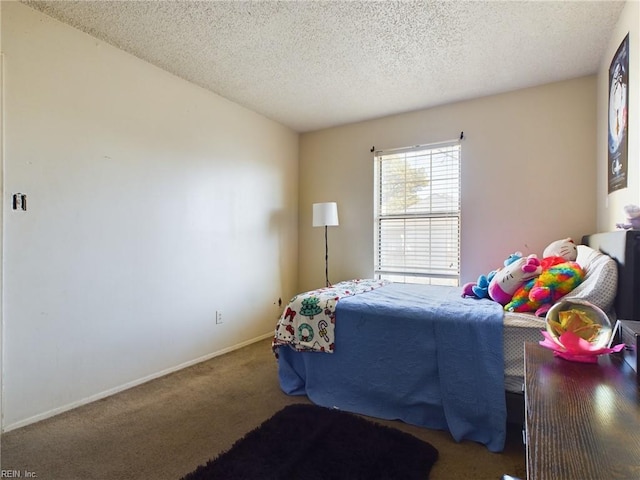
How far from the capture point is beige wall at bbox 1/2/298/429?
6.73 ft

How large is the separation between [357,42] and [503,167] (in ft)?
6.14

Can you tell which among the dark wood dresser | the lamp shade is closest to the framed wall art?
the dark wood dresser

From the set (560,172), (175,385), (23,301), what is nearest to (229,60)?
(23,301)

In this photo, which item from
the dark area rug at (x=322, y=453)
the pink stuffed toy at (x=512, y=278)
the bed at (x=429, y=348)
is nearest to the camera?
the dark area rug at (x=322, y=453)

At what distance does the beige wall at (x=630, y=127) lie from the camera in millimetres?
1886

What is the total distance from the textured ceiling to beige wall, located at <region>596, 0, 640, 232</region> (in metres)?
0.11

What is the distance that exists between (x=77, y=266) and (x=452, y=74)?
3.25 m

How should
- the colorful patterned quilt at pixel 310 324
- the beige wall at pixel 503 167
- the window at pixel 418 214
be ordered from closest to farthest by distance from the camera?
the colorful patterned quilt at pixel 310 324 → the beige wall at pixel 503 167 → the window at pixel 418 214

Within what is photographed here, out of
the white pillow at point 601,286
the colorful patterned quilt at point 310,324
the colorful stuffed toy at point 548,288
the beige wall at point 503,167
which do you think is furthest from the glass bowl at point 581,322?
the beige wall at point 503,167

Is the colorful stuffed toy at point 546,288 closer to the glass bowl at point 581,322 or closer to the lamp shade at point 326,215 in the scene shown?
the glass bowl at point 581,322

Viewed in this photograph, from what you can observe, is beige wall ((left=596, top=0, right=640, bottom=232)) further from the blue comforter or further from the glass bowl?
the glass bowl

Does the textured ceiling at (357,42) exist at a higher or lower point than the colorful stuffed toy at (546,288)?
higher

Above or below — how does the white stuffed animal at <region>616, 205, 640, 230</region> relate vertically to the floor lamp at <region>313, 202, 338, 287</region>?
below

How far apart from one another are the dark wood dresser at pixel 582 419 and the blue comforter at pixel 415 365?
75cm
